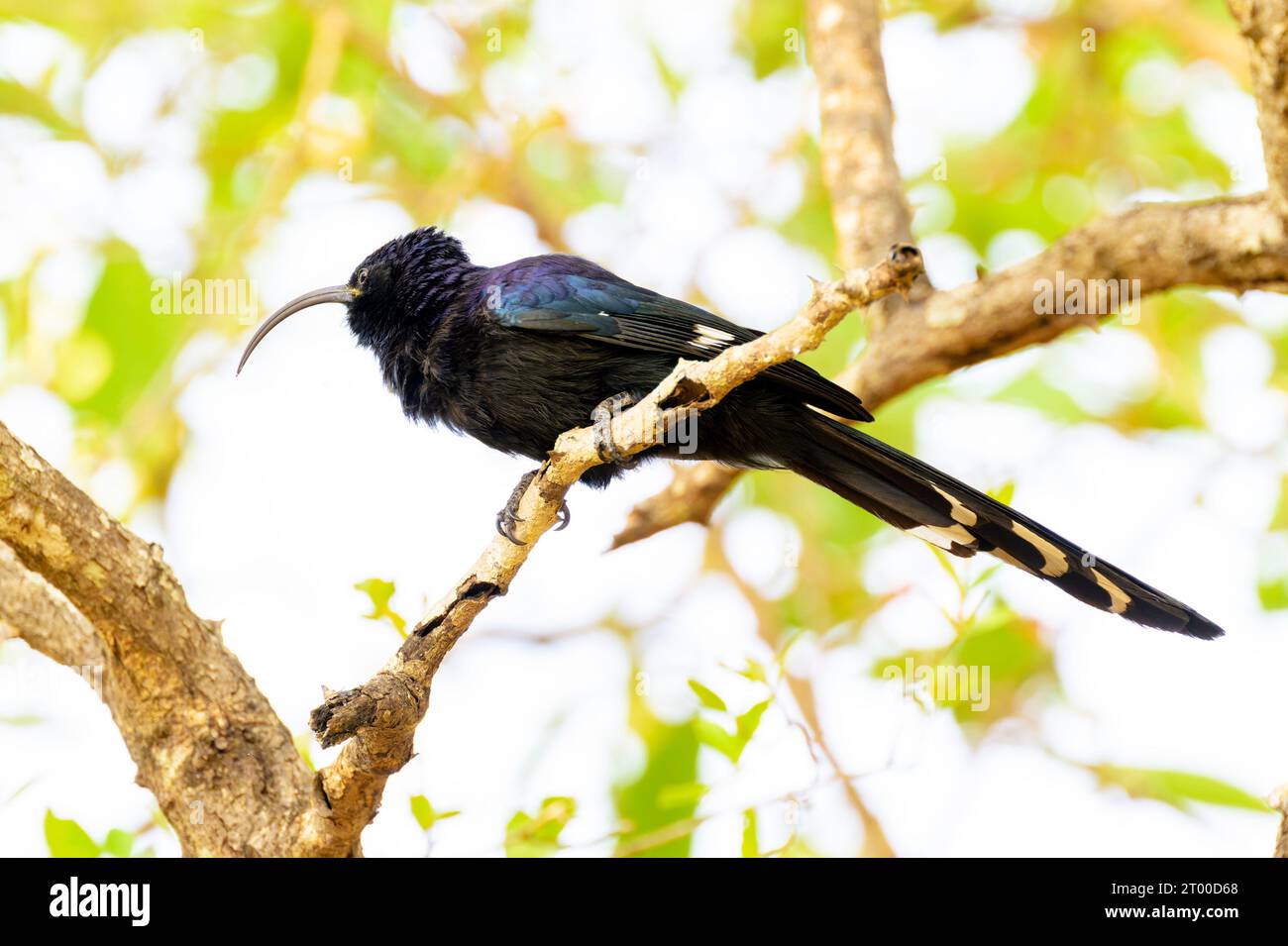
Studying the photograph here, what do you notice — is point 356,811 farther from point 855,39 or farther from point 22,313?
point 22,313

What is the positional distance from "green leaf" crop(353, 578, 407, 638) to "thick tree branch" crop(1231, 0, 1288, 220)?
2.33 meters

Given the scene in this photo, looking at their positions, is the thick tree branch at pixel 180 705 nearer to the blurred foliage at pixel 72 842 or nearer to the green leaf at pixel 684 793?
the blurred foliage at pixel 72 842

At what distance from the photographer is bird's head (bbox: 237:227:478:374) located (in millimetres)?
4145

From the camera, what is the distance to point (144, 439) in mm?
5727

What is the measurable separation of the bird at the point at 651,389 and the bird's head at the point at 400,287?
15 centimetres

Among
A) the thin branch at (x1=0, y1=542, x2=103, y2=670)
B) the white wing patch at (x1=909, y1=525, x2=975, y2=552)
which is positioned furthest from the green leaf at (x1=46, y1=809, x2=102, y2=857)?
the white wing patch at (x1=909, y1=525, x2=975, y2=552)

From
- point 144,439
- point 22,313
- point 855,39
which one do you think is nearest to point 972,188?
point 855,39

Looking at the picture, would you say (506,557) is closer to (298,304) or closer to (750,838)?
(750,838)

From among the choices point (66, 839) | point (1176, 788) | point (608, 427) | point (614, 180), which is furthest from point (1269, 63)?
point (614, 180)

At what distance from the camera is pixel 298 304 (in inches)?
180

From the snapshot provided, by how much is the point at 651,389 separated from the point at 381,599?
1.07m

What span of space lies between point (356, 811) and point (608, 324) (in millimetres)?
1589

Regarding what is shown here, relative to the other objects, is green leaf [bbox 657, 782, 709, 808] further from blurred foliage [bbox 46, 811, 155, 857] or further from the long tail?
blurred foliage [bbox 46, 811, 155, 857]

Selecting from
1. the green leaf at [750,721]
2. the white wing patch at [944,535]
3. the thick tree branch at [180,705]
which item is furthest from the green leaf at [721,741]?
the thick tree branch at [180,705]
